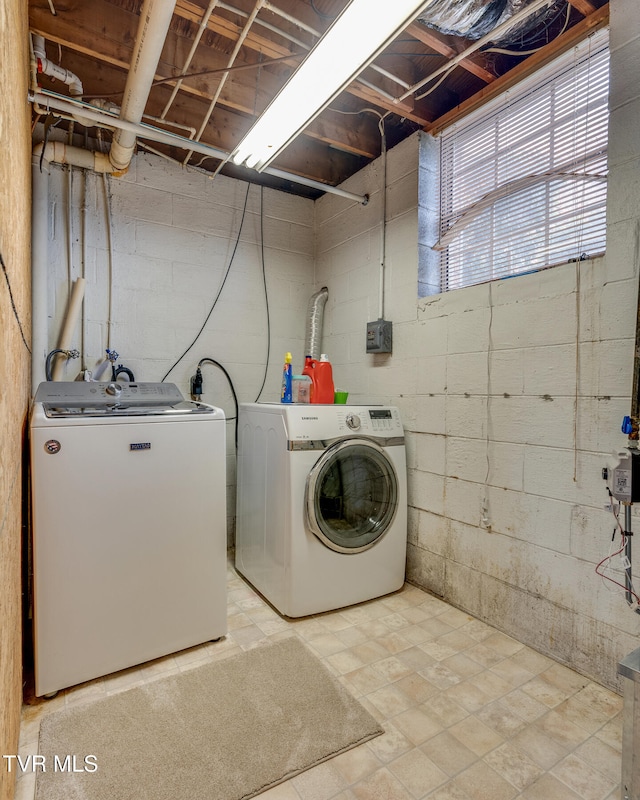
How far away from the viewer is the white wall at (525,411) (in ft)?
5.41

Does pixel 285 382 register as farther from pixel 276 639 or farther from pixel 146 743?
pixel 146 743

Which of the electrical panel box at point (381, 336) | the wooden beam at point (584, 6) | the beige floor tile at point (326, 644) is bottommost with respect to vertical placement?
the beige floor tile at point (326, 644)

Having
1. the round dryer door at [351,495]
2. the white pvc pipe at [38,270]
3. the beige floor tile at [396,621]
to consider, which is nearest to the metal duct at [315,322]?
the round dryer door at [351,495]

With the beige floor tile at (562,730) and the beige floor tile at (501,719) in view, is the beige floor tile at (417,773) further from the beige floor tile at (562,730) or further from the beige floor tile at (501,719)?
the beige floor tile at (562,730)

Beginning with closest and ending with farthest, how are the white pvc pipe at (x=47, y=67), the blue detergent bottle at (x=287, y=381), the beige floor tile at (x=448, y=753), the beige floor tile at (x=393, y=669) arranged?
1. the beige floor tile at (x=448, y=753)
2. the beige floor tile at (x=393, y=669)
3. the white pvc pipe at (x=47, y=67)
4. the blue detergent bottle at (x=287, y=381)

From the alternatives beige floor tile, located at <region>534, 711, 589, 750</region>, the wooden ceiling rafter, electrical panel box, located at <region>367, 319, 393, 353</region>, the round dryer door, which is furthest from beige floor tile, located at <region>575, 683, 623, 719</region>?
the wooden ceiling rafter

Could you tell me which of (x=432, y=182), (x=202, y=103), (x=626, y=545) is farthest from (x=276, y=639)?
(x=202, y=103)

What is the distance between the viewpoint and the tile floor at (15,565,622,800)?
1.28 m

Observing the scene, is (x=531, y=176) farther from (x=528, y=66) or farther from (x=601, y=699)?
(x=601, y=699)

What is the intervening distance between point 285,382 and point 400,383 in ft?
2.27

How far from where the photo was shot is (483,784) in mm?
1279

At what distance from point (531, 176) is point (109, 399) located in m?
2.26

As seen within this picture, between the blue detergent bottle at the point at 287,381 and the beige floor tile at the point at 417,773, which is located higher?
the blue detergent bottle at the point at 287,381

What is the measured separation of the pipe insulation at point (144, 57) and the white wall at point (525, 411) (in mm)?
1480
